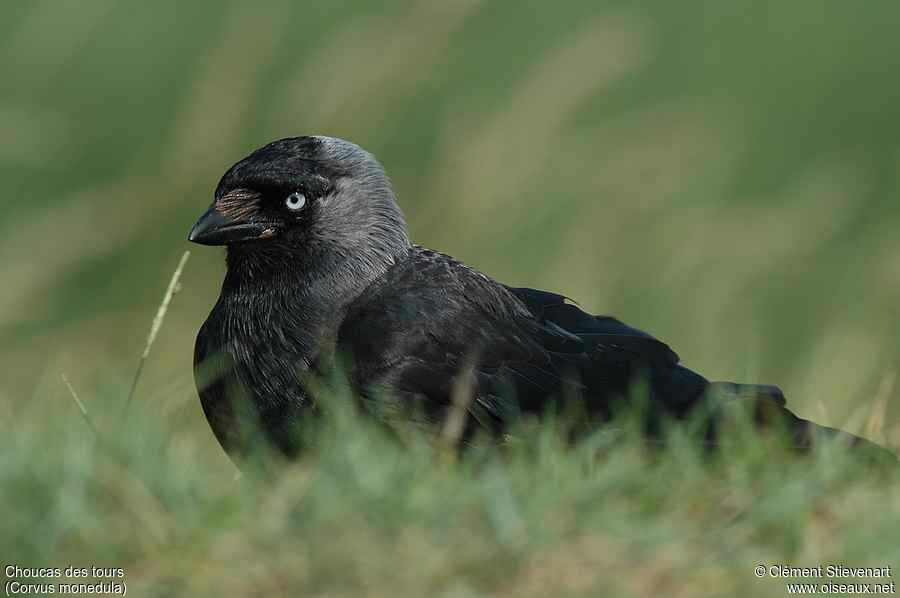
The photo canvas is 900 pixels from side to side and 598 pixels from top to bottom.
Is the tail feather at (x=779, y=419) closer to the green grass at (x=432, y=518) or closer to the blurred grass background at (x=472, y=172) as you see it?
the green grass at (x=432, y=518)

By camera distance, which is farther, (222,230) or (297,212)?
(297,212)

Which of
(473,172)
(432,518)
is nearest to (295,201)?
(432,518)

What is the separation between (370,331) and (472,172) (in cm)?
361

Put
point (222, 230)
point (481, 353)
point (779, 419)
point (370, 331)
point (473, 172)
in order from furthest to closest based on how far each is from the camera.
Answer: point (473, 172), point (222, 230), point (481, 353), point (370, 331), point (779, 419)

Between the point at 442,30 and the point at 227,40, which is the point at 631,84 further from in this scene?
the point at 227,40

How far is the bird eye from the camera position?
5.20m

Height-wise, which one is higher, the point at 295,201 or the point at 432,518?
the point at 295,201

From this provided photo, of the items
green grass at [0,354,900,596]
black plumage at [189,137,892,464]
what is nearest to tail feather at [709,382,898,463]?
black plumage at [189,137,892,464]

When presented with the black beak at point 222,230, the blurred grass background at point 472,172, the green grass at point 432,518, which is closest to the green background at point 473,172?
the blurred grass background at point 472,172

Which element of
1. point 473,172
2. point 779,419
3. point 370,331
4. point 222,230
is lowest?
point 779,419

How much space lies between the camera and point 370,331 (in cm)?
480

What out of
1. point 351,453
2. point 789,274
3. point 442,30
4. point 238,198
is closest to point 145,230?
point 442,30

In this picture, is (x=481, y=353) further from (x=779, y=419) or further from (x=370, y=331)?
(x=779, y=419)

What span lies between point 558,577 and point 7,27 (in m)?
7.27
